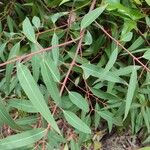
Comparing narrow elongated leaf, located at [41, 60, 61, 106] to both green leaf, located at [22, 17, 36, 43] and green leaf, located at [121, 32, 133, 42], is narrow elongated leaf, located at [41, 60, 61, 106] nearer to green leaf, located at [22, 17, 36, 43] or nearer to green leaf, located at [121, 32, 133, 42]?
green leaf, located at [22, 17, 36, 43]

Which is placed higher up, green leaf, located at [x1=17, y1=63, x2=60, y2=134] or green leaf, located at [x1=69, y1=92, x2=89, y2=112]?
green leaf, located at [x1=17, y1=63, x2=60, y2=134]

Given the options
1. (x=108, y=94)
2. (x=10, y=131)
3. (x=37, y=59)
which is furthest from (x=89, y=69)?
(x=10, y=131)

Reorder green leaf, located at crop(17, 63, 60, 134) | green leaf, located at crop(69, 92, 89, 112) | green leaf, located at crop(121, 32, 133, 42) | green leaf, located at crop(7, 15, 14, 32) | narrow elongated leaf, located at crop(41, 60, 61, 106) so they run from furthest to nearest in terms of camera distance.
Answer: green leaf, located at crop(7, 15, 14, 32), green leaf, located at crop(121, 32, 133, 42), green leaf, located at crop(69, 92, 89, 112), narrow elongated leaf, located at crop(41, 60, 61, 106), green leaf, located at crop(17, 63, 60, 134)

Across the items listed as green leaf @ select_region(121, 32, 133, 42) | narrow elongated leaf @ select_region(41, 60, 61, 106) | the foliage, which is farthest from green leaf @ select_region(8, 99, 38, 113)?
green leaf @ select_region(121, 32, 133, 42)

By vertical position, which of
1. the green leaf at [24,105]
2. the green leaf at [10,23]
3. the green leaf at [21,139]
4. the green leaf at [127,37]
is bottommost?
the green leaf at [24,105]

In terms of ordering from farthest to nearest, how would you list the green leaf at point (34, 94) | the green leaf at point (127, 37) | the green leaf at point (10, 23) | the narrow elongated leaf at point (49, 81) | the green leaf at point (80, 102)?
the green leaf at point (10, 23) < the green leaf at point (127, 37) < the green leaf at point (80, 102) < the narrow elongated leaf at point (49, 81) < the green leaf at point (34, 94)

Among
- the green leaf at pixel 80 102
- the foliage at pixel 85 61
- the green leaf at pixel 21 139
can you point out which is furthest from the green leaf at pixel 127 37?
the green leaf at pixel 21 139

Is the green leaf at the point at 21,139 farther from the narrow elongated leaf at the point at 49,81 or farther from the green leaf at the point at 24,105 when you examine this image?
the green leaf at the point at 24,105
